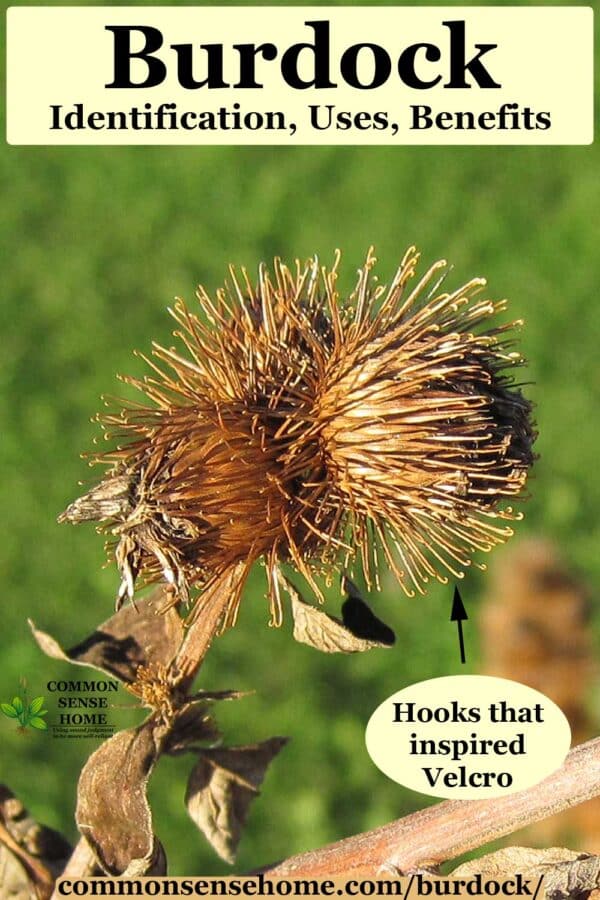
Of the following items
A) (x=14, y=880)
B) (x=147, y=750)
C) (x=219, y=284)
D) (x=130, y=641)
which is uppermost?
(x=219, y=284)

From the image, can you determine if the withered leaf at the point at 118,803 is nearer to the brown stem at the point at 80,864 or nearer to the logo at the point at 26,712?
the brown stem at the point at 80,864

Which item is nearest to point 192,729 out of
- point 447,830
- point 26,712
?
point 26,712

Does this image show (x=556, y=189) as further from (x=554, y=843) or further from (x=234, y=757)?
(x=234, y=757)

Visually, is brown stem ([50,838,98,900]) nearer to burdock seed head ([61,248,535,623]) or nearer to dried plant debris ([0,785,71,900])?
dried plant debris ([0,785,71,900])

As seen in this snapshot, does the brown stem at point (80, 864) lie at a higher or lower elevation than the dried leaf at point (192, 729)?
lower

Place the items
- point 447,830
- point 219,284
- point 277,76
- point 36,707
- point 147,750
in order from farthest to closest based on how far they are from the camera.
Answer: point 219,284
point 277,76
point 36,707
point 147,750
point 447,830

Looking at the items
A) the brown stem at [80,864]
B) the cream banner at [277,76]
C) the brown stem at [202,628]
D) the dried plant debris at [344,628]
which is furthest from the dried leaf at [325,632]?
the cream banner at [277,76]

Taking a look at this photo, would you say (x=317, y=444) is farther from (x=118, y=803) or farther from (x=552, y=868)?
(x=552, y=868)
